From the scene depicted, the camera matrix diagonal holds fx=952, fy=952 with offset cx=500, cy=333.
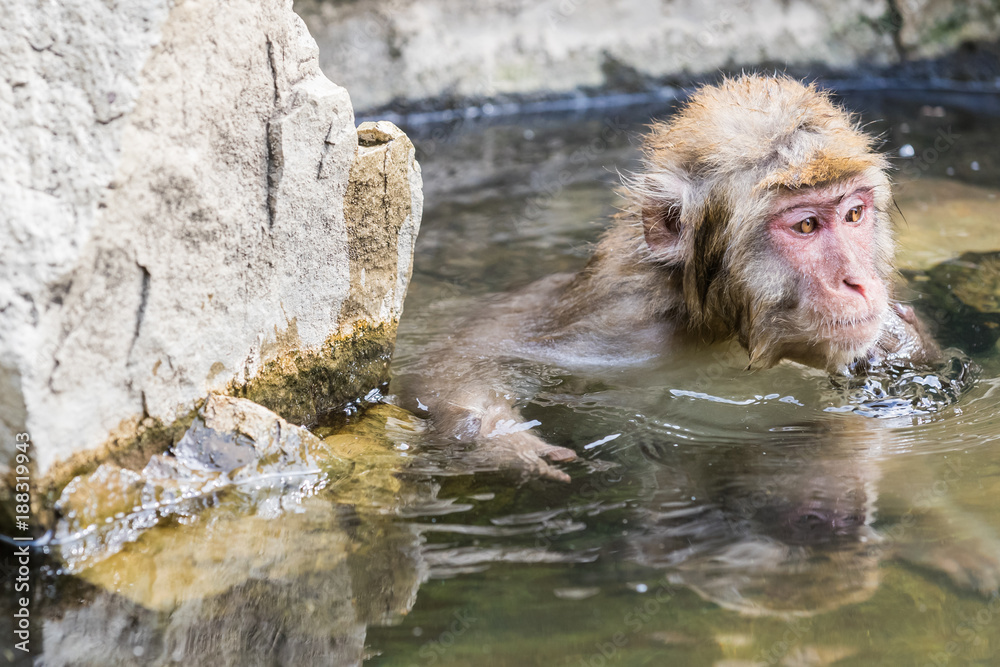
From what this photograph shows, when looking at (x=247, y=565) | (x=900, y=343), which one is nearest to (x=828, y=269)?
(x=900, y=343)

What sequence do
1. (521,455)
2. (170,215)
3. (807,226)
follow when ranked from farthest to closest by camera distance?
(807,226) → (521,455) → (170,215)

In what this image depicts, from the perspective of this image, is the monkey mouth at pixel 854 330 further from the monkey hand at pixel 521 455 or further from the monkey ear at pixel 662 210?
the monkey hand at pixel 521 455

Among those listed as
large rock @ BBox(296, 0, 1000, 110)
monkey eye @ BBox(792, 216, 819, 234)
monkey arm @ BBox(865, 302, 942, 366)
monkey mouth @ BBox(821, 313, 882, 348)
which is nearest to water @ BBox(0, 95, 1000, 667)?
monkey arm @ BBox(865, 302, 942, 366)

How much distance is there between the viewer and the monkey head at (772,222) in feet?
11.3

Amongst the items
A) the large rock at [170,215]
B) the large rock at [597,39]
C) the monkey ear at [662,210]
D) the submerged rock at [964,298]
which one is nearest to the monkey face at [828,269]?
the monkey ear at [662,210]

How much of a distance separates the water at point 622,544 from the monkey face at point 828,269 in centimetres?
41

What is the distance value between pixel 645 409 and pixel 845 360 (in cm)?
79

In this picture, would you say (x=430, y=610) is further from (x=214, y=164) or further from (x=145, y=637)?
(x=214, y=164)

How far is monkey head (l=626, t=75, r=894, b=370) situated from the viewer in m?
3.45

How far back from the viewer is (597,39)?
925 cm

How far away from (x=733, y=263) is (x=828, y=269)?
13.7 inches

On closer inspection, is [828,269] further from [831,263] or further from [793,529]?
[793,529]

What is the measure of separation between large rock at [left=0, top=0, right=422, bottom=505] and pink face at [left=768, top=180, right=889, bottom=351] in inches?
58.1

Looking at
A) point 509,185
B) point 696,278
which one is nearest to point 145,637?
point 696,278
